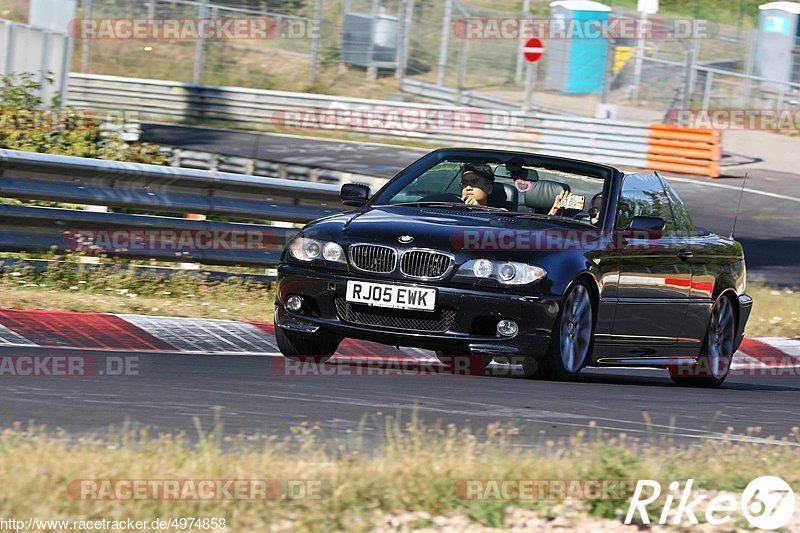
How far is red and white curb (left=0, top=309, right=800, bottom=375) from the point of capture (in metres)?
8.55

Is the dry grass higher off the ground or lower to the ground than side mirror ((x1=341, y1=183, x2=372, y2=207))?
lower

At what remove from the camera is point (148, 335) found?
902cm

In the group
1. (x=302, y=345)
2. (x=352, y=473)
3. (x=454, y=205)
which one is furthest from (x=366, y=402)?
(x=454, y=205)

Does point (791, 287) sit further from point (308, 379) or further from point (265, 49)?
point (265, 49)

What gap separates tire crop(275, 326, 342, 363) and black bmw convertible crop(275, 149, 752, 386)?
1 centimetres

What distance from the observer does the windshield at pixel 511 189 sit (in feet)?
28.7

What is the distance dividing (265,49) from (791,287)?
929 inches

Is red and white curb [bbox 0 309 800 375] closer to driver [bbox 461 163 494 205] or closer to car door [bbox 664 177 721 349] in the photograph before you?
driver [bbox 461 163 494 205]

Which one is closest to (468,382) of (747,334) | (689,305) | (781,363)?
(689,305)

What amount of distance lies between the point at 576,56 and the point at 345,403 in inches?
1168

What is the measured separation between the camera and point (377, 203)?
29.7 ft

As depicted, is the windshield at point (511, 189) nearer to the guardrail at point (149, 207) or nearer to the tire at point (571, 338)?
the tire at point (571, 338)

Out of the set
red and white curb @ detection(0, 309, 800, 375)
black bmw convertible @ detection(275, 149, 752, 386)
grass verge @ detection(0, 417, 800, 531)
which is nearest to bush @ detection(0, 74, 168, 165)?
red and white curb @ detection(0, 309, 800, 375)

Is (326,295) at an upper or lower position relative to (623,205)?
lower
